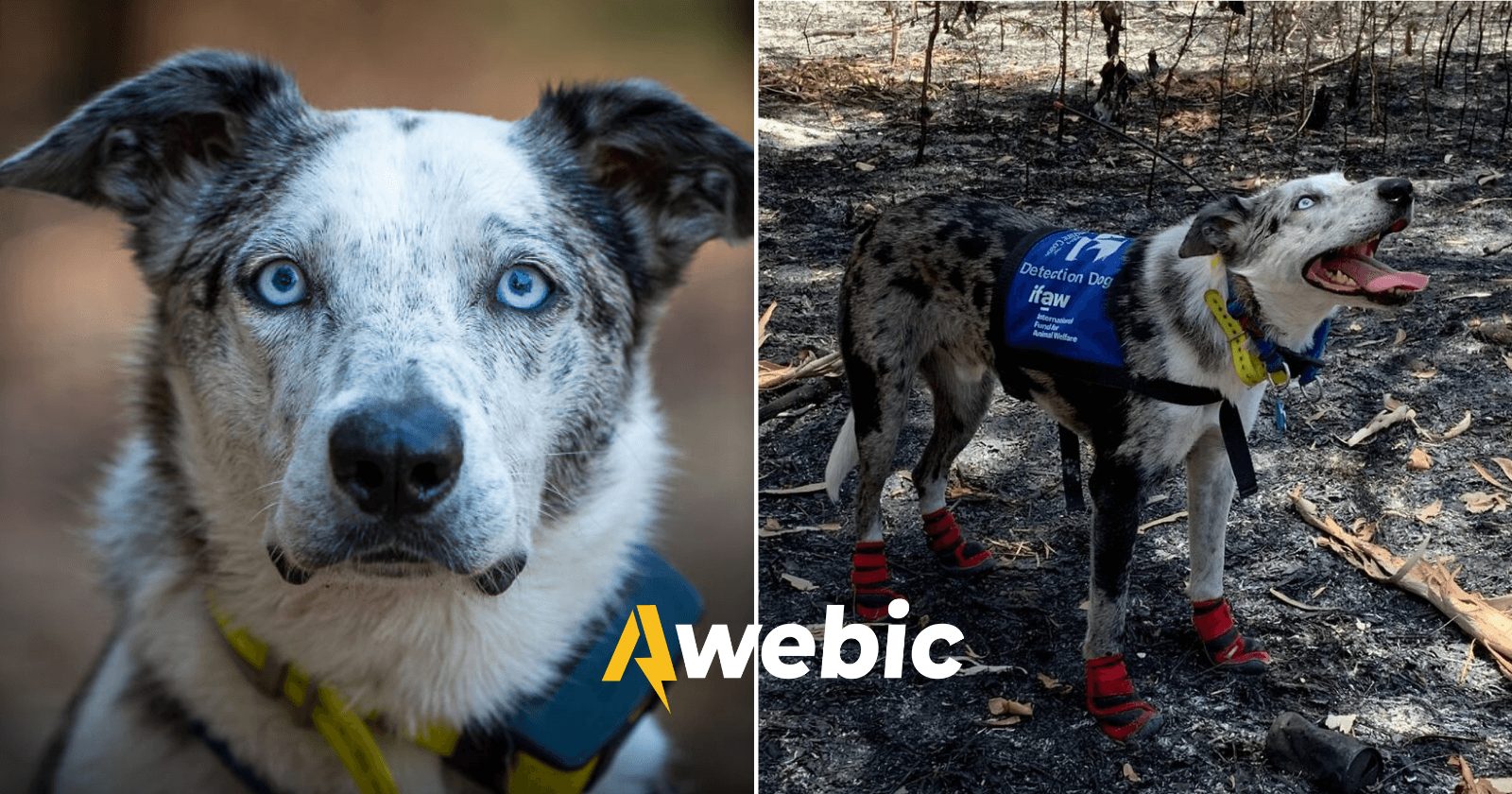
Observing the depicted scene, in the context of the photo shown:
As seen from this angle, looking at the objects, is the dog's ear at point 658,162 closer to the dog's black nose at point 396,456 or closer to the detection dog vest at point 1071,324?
the dog's black nose at point 396,456

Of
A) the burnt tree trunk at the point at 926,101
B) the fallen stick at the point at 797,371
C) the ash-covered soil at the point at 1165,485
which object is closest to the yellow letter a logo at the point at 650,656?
the ash-covered soil at the point at 1165,485

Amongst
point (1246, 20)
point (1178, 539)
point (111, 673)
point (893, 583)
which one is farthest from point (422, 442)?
point (1246, 20)

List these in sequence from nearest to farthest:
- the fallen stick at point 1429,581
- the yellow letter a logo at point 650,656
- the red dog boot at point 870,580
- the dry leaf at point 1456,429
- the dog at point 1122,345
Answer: the yellow letter a logo at point 650,656 → the dog at point 1122,345 → the fallen stick at point 1429,581 → the red dog boot at point 870,580 → the dry leaf at point 1456,429

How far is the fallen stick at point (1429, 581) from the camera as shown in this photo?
129 inches

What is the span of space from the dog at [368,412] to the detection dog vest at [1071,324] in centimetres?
97

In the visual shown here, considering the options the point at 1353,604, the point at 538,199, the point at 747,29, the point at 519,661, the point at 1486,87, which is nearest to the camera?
the point at 538,199

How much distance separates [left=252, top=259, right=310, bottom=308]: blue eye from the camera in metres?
1.94

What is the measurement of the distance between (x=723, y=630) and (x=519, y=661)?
397 mm

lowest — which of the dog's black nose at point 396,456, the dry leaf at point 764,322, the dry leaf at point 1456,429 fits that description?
the dry leaf at point 1456,429

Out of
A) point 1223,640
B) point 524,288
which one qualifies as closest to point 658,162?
point 524,288

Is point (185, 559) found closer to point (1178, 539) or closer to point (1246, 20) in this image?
point (1178, 539)

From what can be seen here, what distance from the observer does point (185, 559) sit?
6.88ft

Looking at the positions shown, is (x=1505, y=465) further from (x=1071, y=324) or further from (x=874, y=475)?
(x=874, y=475)

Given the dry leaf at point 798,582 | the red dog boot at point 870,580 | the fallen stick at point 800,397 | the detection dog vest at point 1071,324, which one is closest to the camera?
the detection dog vest at point 1071,324
